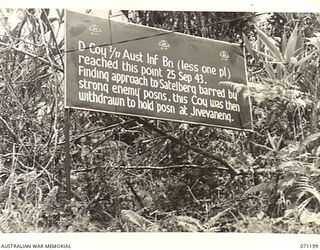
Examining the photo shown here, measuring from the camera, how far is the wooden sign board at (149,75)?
1.11m

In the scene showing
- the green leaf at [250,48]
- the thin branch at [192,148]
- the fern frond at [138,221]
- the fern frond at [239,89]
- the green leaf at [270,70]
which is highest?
the green leaf at [250,48]

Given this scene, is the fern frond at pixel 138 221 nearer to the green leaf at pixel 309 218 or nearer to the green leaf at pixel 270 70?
the green leaf at pixel 309 218

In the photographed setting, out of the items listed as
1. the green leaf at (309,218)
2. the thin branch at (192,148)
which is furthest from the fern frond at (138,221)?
the green leaf at (309,218)

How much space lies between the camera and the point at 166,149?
1.13 m

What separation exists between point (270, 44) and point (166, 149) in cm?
30

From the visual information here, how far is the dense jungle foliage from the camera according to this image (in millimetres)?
1085

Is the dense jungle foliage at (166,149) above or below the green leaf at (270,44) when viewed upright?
below

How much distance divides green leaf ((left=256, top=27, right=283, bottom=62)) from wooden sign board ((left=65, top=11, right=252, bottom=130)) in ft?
0.23

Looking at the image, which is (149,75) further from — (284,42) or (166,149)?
(284,42)

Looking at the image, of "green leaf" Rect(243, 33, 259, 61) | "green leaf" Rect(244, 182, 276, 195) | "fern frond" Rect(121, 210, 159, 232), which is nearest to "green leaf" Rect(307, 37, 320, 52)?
"green leaf" Rect(243, 33, 259, 61)

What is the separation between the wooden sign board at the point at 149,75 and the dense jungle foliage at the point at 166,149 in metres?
0.02

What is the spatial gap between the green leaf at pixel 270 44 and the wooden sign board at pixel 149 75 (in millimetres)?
71

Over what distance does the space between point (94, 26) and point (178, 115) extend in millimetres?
241
